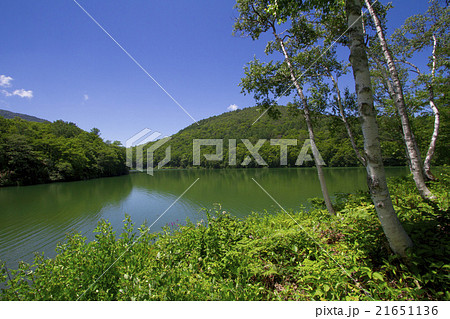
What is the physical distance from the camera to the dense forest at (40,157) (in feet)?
126

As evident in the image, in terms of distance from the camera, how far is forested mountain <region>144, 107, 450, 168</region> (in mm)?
8992

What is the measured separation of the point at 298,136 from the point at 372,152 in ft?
151

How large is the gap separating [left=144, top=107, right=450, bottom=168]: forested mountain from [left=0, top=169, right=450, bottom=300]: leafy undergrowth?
5410mm

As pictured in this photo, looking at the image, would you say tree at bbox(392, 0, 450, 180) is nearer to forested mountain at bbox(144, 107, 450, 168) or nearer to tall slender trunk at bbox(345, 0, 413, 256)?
forested mountain at bbox(144, 107, 450, 168)

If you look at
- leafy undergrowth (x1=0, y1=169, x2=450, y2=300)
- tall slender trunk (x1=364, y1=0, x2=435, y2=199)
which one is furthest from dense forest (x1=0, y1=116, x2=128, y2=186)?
tall slender trunk (x1=364, y1=0, x2=435, y2=199)

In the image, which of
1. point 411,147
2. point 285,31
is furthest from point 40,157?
point 411,147

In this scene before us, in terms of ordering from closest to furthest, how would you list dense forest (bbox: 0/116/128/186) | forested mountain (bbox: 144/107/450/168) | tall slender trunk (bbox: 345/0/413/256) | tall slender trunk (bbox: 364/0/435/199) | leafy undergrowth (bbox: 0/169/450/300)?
1. leafy undergrowth (bbox: 0/169/450/300)
2. tall slender trunk (bbox: 345/0/413/256)
3. tall slender trunk (bbox: 364/0/435/199)
4. forested mountain (bbox: 144/107/450/168)
5. dense forest (bbox: 0/116/128/186)

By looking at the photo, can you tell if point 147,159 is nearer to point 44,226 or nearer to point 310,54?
point 44,226

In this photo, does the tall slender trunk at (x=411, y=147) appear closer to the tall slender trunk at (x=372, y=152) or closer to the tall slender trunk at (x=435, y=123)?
the tall slender trunk at (x=435, y=123)

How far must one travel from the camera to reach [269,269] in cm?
272

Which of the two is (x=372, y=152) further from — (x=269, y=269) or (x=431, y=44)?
(x=431, y=44)

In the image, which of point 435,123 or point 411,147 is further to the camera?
point 435,123

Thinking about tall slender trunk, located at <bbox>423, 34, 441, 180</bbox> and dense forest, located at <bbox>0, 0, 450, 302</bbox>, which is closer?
dense forest, located at <bbox>0, 0, 450, 302</bbox>
